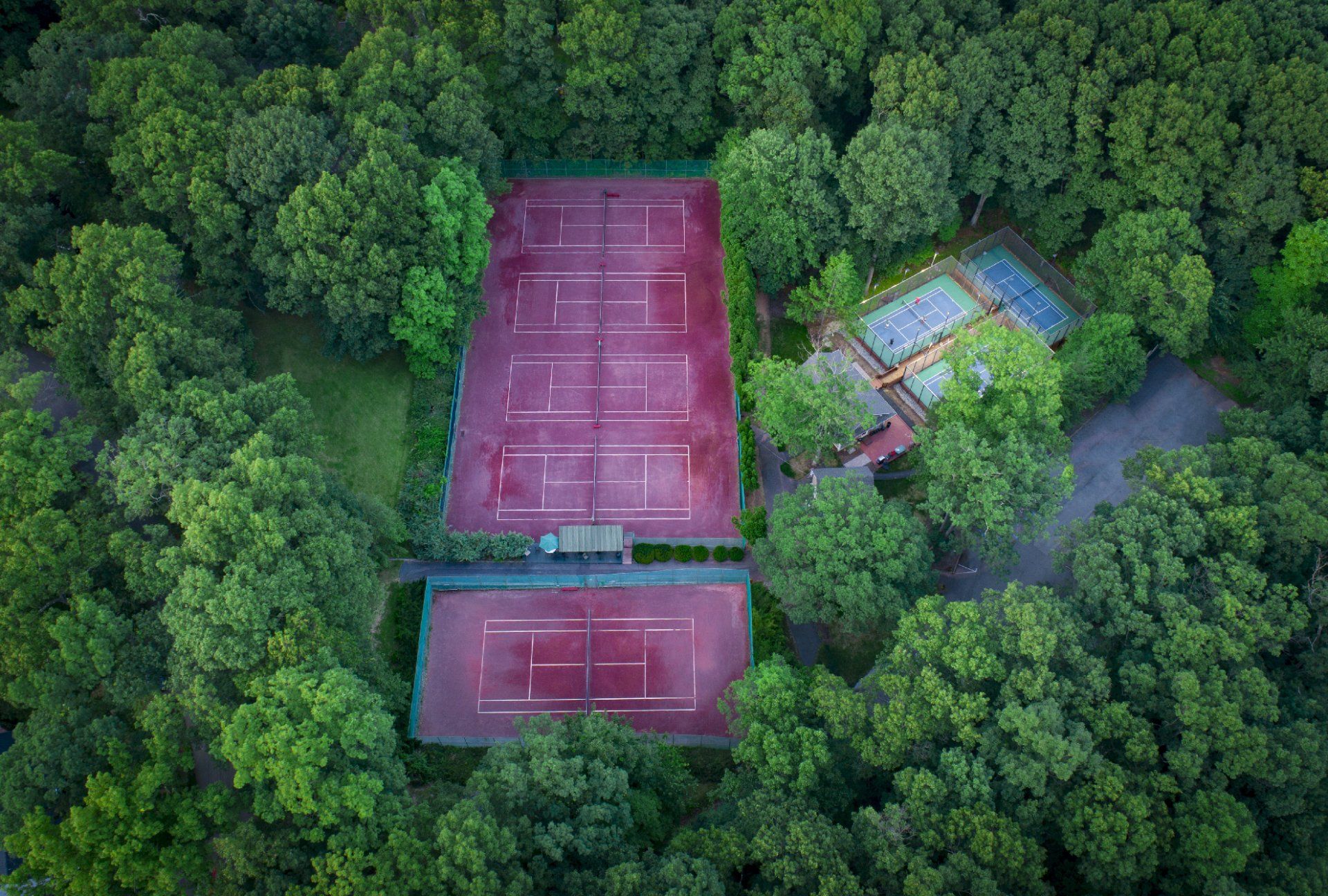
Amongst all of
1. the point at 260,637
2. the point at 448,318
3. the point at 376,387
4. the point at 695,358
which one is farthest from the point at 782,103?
the point at 260,637

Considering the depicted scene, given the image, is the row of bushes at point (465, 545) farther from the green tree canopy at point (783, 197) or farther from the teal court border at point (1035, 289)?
the teal court border at point (1035, 289)

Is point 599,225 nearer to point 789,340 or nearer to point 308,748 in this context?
point 789,340

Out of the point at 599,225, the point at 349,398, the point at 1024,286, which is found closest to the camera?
the point at 349,398

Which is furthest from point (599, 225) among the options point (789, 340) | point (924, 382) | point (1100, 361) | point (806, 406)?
point (1100, 361)

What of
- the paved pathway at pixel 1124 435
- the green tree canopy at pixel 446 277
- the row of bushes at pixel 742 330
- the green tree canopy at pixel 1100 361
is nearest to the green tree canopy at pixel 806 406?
the row of bushes at pixel 742 330

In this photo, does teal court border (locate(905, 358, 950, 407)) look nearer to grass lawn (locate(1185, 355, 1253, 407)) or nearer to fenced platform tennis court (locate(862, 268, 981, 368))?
fenced platform tennis court (locate(862, 268, 981, 368))

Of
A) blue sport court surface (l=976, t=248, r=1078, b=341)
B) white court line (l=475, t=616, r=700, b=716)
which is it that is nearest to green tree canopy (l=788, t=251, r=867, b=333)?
blue sport court surface (l=976, t=248, r=1078, b=341)

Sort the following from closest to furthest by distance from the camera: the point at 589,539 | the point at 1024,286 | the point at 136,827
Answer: the point at 136,827, the point at 589,539, the point at 1024,286
